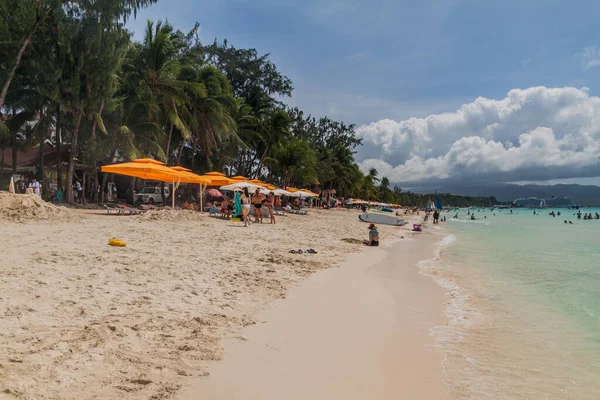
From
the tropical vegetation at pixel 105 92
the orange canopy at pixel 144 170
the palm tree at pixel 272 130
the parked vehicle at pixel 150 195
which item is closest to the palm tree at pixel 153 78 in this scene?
the tropical vegetation at pixel 105 92

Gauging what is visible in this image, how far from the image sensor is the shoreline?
9.73ft

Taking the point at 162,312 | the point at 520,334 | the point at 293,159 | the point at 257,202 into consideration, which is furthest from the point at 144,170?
the point at 293,159

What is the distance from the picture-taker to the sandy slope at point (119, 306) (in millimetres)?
2711

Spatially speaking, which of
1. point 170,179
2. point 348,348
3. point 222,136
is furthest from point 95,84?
point 348,348

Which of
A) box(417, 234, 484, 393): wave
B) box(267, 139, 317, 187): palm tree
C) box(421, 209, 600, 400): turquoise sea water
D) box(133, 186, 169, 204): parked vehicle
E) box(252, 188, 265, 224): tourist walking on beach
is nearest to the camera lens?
box(421, 209, 600, 400): turquoise sea water

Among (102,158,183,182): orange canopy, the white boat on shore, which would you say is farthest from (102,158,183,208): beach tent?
the white boat on shore

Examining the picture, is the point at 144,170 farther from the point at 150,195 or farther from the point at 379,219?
the point at 379,219

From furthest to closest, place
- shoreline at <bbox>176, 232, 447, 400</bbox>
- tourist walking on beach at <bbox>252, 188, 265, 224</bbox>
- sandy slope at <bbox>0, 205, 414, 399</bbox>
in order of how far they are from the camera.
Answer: tourist walking on beach at <bbox>252, 188, 265, 224</bbox>, shoreline at <bbox>176, 232, 447, 400</bbox>, sandy slope at <bbox>0, 205, 414, 399</bbox>

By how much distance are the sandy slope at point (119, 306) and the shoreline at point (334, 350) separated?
0.27 m

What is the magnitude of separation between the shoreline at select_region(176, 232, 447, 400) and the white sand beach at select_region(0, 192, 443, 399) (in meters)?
0.03

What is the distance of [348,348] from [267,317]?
45.8 inches

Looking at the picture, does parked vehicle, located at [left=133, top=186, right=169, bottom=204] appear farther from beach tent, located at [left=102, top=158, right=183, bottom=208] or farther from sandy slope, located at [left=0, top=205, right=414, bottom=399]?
sandy slope, located at [left=0, top=205, right=414, bottom=399]

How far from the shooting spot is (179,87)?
72.1 ft

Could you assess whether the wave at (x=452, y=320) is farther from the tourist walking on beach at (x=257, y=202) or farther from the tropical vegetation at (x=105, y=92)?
the tropical vegetation at (x=105, y=92)
